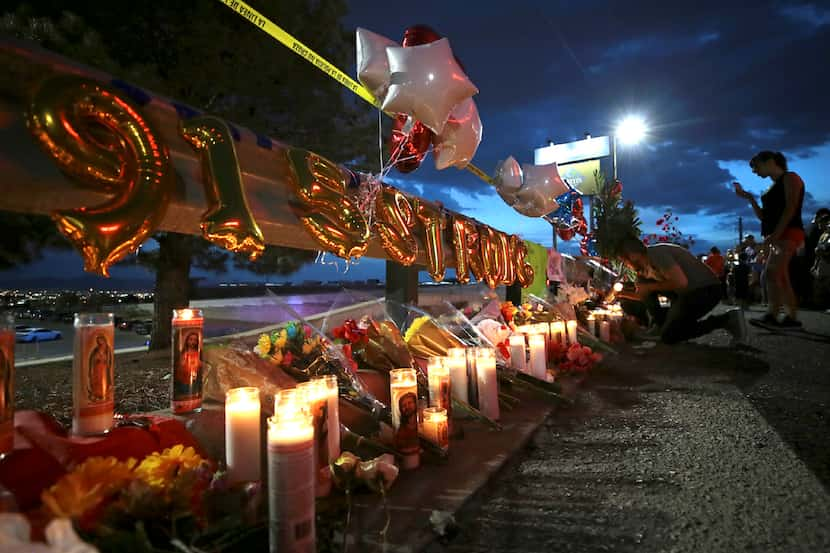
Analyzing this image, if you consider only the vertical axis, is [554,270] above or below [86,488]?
above

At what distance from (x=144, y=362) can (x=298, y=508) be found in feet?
19.3

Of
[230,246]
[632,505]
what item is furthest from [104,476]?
[632,505]

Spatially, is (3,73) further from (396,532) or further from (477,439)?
(477,439)

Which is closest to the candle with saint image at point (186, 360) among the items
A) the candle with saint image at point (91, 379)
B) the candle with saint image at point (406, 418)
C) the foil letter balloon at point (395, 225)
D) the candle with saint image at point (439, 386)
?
the candle with saint image at point (91, 379)

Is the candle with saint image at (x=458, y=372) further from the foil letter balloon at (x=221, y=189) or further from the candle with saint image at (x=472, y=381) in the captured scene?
the foil letter balloon at (x=221, y=189)

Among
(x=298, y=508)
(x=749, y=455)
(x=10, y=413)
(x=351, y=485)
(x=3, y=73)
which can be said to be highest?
(x=3, y=73)

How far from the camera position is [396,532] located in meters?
1.71

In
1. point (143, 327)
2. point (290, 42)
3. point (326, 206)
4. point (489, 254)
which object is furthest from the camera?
point (143, 327)

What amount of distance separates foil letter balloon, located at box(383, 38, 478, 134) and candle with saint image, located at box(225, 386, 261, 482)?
214 cm

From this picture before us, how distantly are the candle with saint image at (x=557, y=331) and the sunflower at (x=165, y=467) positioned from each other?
14.4 feet

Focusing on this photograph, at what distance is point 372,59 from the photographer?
123 inches

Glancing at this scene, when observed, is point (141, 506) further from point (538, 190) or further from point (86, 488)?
point (538, 190)

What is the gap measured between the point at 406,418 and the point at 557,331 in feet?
11.2

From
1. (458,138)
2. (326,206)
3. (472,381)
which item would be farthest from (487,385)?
(458,138)
